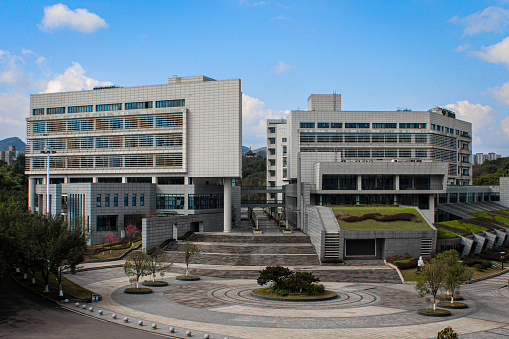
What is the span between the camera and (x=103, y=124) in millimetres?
81812

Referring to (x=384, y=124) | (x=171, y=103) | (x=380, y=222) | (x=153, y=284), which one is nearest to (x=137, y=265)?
(x=153, y=284)

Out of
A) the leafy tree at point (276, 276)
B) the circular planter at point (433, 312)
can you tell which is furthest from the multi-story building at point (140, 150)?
the circular planter at point (433, 312)

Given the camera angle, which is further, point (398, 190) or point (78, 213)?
point (398, 190)

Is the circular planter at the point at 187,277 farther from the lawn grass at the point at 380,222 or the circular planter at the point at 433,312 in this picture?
the circular planter at the point at 433,312

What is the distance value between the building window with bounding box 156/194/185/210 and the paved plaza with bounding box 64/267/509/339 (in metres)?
30.7

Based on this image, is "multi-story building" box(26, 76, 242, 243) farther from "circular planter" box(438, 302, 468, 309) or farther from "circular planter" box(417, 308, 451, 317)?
"circular planter" box(417, 308, 451, 317)

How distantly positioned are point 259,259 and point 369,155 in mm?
47778

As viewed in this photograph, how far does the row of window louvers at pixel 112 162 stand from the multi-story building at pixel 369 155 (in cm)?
2385

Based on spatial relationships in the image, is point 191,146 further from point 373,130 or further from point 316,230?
point 373,130

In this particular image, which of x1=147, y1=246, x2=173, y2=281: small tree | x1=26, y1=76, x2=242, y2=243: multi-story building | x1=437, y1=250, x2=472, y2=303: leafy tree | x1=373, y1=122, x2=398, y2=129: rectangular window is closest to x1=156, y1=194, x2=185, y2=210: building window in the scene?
x1=26, y1=76, x2=242, y2=243: multi-story building

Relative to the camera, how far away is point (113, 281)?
48.7 m

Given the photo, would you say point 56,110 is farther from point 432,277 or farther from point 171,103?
point 432,277

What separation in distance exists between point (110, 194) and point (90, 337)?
156 ft

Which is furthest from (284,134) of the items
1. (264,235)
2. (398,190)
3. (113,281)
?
(113,281)
